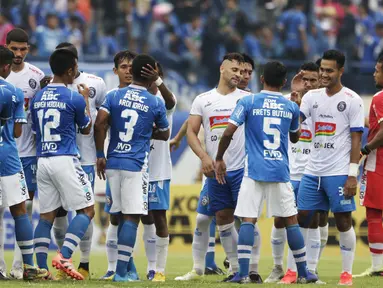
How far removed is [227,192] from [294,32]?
1480 cm

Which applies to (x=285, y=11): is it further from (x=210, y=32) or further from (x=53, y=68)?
(x=53, y=68)

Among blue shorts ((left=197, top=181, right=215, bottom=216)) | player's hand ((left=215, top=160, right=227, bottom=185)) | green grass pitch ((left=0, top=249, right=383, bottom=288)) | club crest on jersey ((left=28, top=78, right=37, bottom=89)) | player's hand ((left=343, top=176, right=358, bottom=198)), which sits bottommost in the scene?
green grass pitch ((left=0, top=249, right=383, bottom=288))

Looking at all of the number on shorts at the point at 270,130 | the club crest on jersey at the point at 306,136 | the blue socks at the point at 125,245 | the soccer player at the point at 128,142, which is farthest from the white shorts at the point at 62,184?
the club crest on jersey at the point at 306,136

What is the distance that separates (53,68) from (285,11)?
1699 centimetres

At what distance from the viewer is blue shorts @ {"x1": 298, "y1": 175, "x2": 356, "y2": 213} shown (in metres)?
12.6

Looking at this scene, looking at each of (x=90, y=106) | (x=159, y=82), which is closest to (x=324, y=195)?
(x=159, y=82)

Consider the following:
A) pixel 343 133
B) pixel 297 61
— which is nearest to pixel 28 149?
pixel 343 133

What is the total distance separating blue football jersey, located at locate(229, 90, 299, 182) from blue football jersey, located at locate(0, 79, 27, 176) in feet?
7.98

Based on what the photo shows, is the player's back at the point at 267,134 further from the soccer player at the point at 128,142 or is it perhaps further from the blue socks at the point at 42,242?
the blue socks at the point at 42,242

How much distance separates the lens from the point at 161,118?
12.3 meters

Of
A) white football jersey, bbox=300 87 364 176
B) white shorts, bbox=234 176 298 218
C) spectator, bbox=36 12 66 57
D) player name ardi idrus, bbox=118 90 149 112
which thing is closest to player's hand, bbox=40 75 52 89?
player name ardi idrus, bbox=118 90 149 112

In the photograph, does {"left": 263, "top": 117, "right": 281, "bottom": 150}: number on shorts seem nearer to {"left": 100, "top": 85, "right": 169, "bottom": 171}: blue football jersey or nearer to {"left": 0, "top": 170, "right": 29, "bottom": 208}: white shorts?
{"left": 100, "top": 85, "right": 169, "bottom": 171}: blue football jersey

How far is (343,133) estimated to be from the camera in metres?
12.8

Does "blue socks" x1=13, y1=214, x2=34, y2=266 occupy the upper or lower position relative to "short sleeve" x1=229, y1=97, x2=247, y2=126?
lower
